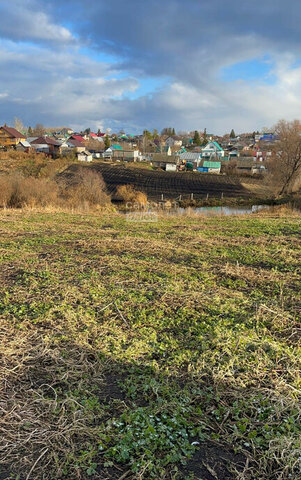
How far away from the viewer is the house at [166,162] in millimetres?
66812

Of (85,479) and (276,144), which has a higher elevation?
(276,144)

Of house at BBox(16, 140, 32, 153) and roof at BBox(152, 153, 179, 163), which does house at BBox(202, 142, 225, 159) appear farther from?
house at BBox(16, 140, 32, 153)

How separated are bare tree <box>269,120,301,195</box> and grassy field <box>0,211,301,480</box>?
30031 mm

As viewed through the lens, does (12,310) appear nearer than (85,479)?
No

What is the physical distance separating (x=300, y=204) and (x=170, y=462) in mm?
24525

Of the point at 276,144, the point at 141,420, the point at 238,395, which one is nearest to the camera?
the point at 141,420

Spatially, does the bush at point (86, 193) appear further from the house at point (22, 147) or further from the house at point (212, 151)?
the house at point (212, 151)

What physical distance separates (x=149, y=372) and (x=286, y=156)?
33934 millimetres

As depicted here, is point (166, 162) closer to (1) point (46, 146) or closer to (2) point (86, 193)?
(1) point (46, 146)

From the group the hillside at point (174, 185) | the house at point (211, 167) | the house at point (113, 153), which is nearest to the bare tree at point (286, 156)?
the hillside at point (174, 185)

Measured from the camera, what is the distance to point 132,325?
12.0ft

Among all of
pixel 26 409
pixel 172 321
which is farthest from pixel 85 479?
pixel 172 321

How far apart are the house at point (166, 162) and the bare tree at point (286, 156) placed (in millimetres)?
35256

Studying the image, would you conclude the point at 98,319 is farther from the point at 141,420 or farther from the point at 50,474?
the point at 50,474
